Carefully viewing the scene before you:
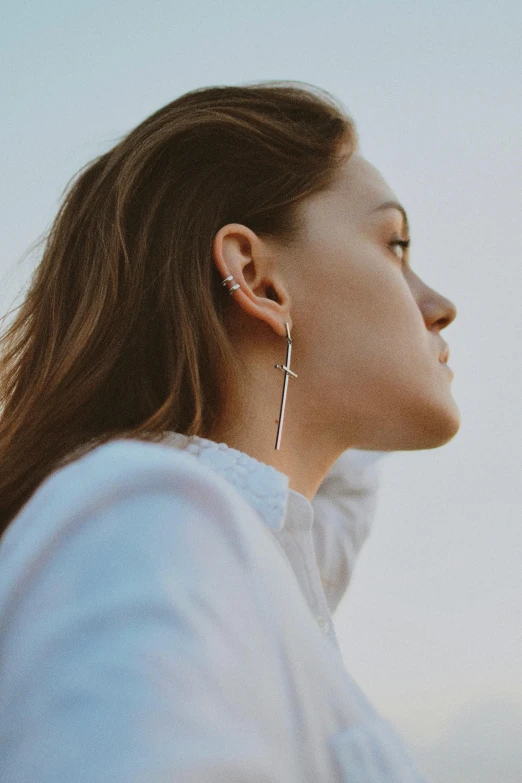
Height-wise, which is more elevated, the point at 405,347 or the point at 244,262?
the point at 244,262

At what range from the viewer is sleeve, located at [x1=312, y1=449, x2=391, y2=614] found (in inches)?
95.5

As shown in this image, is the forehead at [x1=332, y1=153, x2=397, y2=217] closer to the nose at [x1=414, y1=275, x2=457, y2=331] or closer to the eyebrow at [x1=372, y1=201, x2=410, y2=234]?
the eyebrow at [x1=372, y1=201, x2=410, y2=234]

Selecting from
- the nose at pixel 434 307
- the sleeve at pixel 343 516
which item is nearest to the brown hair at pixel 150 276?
the nose at pixel 434 307

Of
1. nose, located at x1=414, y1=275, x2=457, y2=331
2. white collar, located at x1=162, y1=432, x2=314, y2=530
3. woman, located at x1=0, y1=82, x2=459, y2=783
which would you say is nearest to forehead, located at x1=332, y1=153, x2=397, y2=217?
woman, located at x1=0, y1=82, x2=459, y2=783

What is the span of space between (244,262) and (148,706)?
1.14 metres

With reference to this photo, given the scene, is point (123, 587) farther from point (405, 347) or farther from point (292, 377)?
point (405, 347)

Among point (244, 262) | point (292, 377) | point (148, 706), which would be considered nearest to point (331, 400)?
point (292, 377)

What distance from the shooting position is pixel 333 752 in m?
1.07

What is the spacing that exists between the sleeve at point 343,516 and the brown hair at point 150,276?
0.81m

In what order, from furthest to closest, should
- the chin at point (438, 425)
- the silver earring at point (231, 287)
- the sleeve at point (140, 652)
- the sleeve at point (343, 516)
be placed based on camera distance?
the sleeve at point (343, 516)
the chin at point (438, 425)
the silver earring at point (231, 287)
the sleeve at point (140, 652)

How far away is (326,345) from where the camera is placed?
5.99 feet

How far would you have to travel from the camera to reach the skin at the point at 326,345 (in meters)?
1.81

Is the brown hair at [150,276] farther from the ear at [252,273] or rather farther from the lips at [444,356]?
the lips at [444,356]

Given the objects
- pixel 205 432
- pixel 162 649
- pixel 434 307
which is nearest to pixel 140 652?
pixel 162 649
